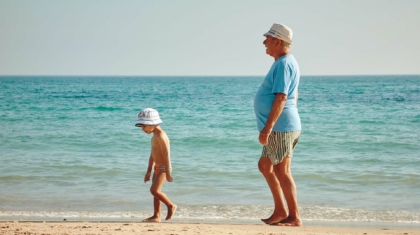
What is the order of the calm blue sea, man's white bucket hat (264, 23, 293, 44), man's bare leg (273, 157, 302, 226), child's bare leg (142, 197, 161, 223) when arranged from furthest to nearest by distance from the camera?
the calm blue sea, child's bare leg (142, 197, 161, 223), man's bare leg (273, 157, 302, 226), man's white bucket hat (264, 23, 293, 44)

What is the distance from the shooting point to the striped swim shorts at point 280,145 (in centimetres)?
438

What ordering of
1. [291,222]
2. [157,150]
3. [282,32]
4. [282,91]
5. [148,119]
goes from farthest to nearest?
[157,150] < [148,119] < [291,222] < [282,32] < [282,91]

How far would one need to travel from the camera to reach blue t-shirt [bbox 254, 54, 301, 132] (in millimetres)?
4281

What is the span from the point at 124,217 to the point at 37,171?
3054 millimetres

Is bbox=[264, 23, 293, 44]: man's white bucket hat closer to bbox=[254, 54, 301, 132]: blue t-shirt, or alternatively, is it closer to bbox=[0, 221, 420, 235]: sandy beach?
bbox=[254, 54, 301, 132]: blue t-shirt

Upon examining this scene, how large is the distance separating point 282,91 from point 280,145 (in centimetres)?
44

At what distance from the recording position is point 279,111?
426cm

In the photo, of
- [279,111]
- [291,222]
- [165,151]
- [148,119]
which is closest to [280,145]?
[279,111]

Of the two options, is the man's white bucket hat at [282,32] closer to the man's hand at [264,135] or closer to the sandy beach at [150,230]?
the man's hand at [264,135]

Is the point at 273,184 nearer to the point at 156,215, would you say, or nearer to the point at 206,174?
the point at 156,215

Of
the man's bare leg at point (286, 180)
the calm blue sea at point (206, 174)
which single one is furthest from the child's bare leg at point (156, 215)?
the man's bare leg at point (286, 180)

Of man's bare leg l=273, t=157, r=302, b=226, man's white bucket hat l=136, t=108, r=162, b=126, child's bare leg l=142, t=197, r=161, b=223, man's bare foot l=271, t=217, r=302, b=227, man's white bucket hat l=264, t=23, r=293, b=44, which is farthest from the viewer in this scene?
child's bare leg l=142, t=197, r=161, b=223

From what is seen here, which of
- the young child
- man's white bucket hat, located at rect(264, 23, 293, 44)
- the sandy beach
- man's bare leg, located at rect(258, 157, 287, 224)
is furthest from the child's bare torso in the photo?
man's white bucket hat, located at rect(264, 23, 293, 44)

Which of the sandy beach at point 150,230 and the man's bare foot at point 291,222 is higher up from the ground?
the man's bare foot at point 291,222
